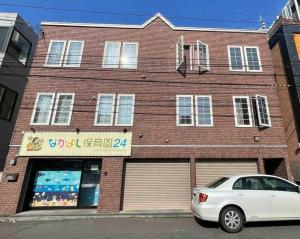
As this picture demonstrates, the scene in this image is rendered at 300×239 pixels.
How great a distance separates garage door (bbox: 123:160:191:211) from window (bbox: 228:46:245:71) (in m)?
6.27

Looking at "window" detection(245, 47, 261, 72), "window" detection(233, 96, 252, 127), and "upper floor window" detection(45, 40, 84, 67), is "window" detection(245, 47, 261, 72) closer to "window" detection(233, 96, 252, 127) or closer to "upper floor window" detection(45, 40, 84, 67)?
"window" detection(233, 96, 252, 127)

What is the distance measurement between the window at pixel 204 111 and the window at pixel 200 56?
189cm

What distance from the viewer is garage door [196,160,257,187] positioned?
10.8 meters

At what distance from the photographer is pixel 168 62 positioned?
12.7 metres

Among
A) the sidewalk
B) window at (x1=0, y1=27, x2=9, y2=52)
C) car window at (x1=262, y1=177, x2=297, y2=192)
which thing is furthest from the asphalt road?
window at (x1=0, y1=27, x2=9, y2=52)

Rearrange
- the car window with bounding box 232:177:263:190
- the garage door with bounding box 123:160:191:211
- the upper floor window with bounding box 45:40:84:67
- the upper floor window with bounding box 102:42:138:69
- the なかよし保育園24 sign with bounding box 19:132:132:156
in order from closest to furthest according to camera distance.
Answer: the car window with bounding box 232:177:263:190
the garage door with bounding box 123:160:191:211
the なかよし保育園24 sign with bounding box 19:132:132:156
the upper floor window with bounding box 45:40:84:67
the upper floor window with bounding box 102:42:138:69

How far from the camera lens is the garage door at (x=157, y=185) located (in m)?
10.3

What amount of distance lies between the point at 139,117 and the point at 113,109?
1455mm

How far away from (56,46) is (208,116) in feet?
31.4

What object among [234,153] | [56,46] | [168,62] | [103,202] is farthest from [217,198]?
[56,46]

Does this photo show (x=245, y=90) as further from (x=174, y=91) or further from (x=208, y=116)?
(x=174, y=91)

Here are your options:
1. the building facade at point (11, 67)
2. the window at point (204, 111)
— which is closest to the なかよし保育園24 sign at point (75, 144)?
the building facade at point (11, 67)

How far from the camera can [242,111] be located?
465 inches

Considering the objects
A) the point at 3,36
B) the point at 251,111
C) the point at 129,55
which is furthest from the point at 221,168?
the point at 3,36
